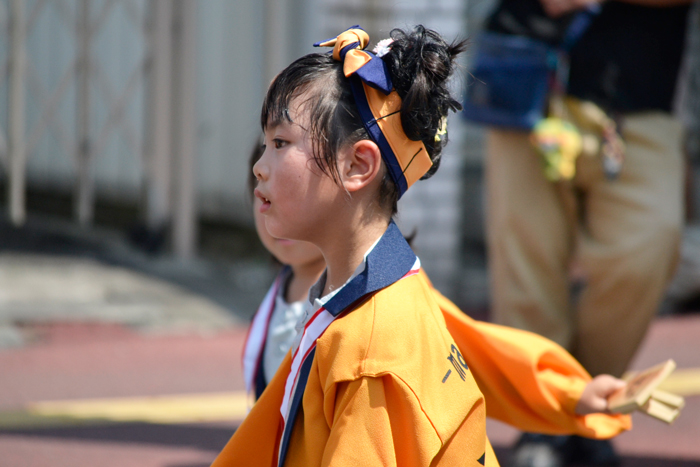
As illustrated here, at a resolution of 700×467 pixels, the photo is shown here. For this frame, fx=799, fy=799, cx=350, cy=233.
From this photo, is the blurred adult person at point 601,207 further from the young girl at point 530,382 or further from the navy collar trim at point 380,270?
the navy collar trim at point 380,270

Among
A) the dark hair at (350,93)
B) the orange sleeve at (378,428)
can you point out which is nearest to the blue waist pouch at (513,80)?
the dark hair at (350,93)

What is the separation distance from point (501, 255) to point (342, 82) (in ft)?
5.67

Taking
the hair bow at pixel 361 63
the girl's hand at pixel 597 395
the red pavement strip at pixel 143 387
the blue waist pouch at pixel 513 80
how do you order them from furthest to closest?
the red pavement strip at pixel 143 387, the blue waist pouch at pixel 513 80, the girl's hand at pixel 597 395, the hair bow at pixel 361 63

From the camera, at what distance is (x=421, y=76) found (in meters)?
1.39

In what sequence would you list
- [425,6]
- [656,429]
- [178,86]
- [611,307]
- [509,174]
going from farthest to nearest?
[178,86] → [425,6] → [656,429] → [509,174] → [611,307]

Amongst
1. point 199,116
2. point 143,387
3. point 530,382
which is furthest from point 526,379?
point 199,116

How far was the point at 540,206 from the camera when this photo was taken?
2.88 metres

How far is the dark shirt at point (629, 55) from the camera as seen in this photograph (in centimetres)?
275

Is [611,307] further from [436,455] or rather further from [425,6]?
[425,6]

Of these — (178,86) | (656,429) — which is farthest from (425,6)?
(656,429)

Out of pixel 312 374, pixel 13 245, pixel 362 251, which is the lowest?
pixel 13 245

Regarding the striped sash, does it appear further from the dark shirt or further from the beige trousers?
the dark shirt

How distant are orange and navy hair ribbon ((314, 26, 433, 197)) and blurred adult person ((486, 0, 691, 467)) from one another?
4.86 ft

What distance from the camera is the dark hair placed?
55.0 inches
